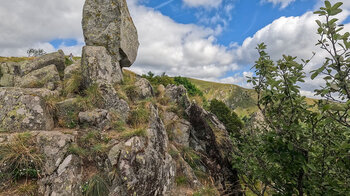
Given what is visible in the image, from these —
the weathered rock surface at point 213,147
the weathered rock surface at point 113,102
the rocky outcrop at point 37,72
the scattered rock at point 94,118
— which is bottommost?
the weathered rock surface at point 213,147

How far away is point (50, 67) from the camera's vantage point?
12062mm

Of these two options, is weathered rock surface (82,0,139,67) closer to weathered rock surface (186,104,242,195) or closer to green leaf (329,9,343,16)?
weathered rock surface (186,104,242,195)

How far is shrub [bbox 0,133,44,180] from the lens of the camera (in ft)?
17.1

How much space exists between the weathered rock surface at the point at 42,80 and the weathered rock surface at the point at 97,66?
8.89 feet

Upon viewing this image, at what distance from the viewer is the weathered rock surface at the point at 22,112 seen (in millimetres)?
6477

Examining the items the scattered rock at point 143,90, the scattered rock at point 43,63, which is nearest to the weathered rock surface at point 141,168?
the scattered rock at point 143,90

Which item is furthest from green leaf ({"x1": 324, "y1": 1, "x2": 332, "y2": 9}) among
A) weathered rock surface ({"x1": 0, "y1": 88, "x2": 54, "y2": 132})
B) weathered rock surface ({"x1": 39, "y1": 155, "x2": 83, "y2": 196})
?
weathered rock surface ({"x1": 0, "y1": 88, "x2": 54, "y2": 132})

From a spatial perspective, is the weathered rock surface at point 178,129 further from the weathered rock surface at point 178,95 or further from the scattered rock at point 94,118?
the scattered rock at point 94,118

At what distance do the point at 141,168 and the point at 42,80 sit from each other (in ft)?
30.4

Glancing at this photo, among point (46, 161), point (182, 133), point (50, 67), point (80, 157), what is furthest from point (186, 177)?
point (50, 67)

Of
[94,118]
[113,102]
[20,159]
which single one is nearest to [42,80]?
[113,102]

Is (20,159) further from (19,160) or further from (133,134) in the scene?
(133,134)

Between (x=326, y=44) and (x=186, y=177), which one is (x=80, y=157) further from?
(x=326, y=44)

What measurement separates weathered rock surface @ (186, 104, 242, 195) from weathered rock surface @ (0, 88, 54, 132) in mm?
7727
